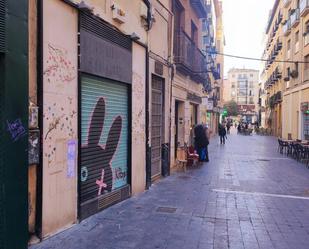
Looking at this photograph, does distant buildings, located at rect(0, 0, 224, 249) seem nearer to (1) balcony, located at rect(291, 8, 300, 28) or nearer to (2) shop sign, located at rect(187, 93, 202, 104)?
(2) shop sign, located at rect(187, 93, 202, 104)

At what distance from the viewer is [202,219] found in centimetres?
727

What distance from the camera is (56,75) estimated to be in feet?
19.7

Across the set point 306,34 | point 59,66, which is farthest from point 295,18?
point 59,66

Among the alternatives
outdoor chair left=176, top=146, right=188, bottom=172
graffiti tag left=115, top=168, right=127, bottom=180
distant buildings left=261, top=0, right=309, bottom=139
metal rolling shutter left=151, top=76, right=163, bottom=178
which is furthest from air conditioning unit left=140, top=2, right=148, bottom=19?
distant buildings left=261, top=0, right=309, bottom=139

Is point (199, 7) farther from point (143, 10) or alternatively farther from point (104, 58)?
point (104, 58)

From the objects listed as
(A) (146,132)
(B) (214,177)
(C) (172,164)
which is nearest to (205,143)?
(C) (172,164)

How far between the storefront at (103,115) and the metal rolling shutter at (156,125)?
2.35 meters

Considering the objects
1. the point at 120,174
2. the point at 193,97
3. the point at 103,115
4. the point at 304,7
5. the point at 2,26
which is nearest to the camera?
the point at 2,26

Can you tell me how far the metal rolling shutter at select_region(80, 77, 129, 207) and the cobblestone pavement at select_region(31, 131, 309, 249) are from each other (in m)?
0.56

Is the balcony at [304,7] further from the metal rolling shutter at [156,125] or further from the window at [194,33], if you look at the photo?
the metal rolling shutter at [156,125]

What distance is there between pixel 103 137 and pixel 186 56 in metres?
8.09

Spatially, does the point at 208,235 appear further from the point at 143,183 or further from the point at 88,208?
the point at 143,183

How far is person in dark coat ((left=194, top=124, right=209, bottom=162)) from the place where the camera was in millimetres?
16891

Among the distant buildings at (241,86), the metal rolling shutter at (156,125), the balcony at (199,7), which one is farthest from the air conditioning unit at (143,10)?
the distant buildings at (241,86)
